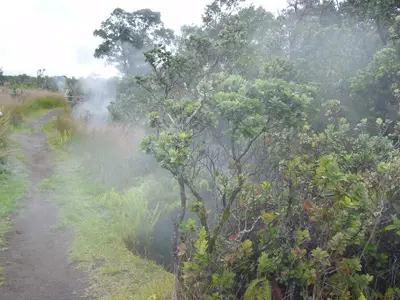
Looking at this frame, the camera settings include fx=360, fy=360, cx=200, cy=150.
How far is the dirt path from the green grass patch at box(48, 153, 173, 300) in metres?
0.17

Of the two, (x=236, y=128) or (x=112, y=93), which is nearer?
(x=236, y=128)

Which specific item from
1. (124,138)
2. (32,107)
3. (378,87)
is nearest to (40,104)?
(32,107)

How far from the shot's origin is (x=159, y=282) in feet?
13.0

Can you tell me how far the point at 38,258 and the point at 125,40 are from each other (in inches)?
861

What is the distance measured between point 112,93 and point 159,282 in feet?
68.3

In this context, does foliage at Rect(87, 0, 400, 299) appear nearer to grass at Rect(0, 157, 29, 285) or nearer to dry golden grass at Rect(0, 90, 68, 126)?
grass at Rect(0, 157, 29, 285)

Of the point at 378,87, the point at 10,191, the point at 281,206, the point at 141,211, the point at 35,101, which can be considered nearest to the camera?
the point at 281,206

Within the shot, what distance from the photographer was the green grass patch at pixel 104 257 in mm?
3928

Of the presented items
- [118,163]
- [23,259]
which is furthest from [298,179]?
[118,163]

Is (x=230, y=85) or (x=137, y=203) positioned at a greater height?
(x=230, y=85)

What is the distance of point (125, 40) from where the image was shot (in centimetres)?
2439

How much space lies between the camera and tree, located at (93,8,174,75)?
24.3 meters

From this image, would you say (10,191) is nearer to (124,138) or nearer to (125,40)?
→ (124,138)

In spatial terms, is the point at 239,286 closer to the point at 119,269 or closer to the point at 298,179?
the point at 298,179
